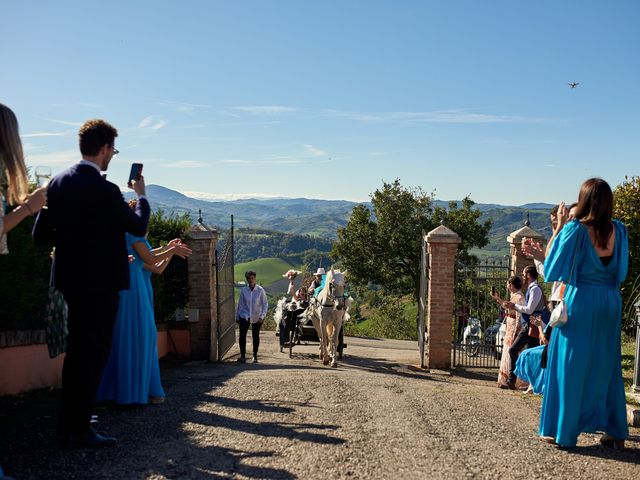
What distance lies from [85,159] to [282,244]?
17446cm

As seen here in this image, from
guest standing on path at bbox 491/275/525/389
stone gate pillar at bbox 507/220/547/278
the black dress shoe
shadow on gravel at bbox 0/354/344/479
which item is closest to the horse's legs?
guest standing on path at bbox 491/275/525/389

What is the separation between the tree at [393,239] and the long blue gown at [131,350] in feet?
122

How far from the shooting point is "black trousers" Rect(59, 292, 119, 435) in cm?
471

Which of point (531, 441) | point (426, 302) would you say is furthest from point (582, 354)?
point (426, 302)

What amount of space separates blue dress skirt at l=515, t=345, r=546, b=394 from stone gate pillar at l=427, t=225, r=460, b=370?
20.1ft

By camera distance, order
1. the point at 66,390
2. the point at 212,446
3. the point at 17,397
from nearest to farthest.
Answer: the point at 66,390
the point at 212,446
the point at 17,397

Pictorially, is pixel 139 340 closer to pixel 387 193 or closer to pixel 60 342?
pixel 60 342

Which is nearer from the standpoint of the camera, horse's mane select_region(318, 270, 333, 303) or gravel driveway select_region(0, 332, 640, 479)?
gravel driveway select_region(0, 332, 640, 479)

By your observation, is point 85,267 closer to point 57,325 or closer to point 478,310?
point 57,325

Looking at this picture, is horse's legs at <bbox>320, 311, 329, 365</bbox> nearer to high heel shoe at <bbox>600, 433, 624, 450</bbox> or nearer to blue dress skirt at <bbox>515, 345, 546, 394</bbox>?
blue dress skirt at <bbox>515, 345, 546, 394</bbox>

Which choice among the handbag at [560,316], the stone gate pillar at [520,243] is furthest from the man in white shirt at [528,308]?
the handbag at [560,316]

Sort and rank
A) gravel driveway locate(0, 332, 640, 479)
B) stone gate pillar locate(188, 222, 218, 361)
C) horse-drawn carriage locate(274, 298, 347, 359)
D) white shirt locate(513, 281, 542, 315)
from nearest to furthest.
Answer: gravel driveway locate(0, 332, 640, 479) < white shirt locate(513, 281, 542, 315) < stone gate pillar locate(188, 222, 218, 361) < horse-drawn carriage locate(274, 298, 347, 359)

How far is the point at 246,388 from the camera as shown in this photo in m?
8.26

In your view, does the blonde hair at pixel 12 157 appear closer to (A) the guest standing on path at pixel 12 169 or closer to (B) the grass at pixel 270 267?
(A) the guest standing on path at pixel 12 169
